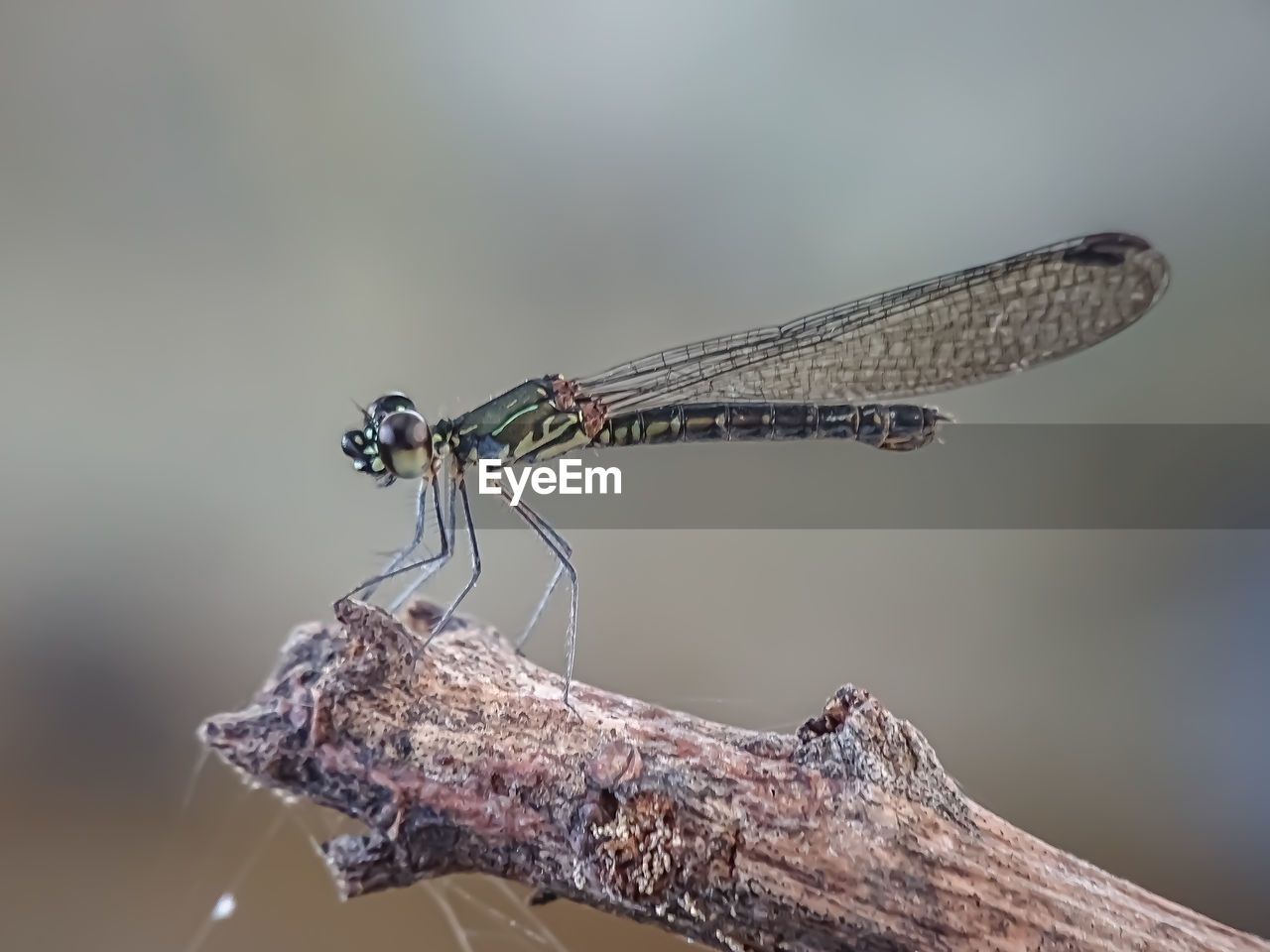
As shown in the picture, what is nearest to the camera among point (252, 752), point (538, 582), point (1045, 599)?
point (252, 752)

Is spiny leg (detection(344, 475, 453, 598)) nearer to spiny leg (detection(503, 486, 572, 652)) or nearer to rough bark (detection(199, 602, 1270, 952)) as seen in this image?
spiny leg (detection(503, 486, 572, 652))

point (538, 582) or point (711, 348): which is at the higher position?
point (711, 348)

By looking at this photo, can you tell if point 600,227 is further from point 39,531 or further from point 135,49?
point 39,531

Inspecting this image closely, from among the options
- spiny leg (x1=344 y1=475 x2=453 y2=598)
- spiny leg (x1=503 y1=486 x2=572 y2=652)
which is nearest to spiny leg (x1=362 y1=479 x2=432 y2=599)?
spiny leg (x1=344 y1=475 x2=453 y2=598)

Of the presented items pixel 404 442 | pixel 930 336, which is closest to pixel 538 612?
pixel 404 442

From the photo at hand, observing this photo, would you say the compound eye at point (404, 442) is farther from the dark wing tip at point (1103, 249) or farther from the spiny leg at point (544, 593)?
the dark wing tip at point (1103, 249)

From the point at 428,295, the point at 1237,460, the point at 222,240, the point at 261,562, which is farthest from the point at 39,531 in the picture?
the point at 1237,460

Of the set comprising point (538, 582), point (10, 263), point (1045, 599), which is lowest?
point (538, 582)

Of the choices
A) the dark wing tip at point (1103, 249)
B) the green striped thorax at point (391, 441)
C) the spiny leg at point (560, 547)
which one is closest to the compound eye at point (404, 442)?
the green striped thorax at point (391, 441)
